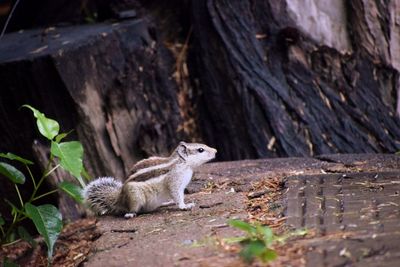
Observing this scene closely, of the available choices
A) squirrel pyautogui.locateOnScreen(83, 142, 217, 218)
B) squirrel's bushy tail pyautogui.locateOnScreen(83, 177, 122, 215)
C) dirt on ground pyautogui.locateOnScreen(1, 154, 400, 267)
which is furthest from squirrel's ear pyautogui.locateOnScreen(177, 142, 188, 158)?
squirrel's bushy tail pyautogui.locateOnScreen(83, 177, 122, 215)

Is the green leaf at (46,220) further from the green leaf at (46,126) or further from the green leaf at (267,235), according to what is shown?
the green leaf at (267,235)

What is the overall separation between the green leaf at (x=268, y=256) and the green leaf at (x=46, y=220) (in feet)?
4.93

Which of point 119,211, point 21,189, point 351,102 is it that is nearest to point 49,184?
point 21,189

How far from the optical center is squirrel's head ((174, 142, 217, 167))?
460 centimetres

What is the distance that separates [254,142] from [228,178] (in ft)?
5.56

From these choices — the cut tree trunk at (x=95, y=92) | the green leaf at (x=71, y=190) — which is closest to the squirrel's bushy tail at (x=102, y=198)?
the green leaf at (x=71, y=190)

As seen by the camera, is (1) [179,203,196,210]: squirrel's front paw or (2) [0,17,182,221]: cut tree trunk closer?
(1) [179,203,196,210]: squirrel's front paw

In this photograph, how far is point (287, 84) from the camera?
6641 millimetres

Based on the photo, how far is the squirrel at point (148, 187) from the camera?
14.5 feet

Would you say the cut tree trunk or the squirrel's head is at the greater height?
the cut tree trunk

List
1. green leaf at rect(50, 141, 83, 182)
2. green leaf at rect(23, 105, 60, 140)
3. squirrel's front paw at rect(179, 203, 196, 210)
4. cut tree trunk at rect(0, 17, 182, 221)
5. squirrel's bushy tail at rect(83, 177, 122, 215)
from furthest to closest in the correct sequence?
cut tree trunk at rect(0, 17, 182, 221) → squirrel's bushy tail at rect(83, 177, 122, 215) → squirrel's front paw at rect(179, 203, 196, 210) → green leaf at rect(23, 105, 60, 140) → green leaf at rect(50, 141, 83, 182)

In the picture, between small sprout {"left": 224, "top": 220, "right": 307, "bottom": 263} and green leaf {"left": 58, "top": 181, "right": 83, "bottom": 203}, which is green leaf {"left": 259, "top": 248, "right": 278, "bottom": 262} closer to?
small sprout {"left": 224, "top": 220, "right": 307, "bottom": 263}

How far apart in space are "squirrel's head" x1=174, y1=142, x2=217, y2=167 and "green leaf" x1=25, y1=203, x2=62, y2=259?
90cm

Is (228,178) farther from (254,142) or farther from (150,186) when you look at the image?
(254,142)
